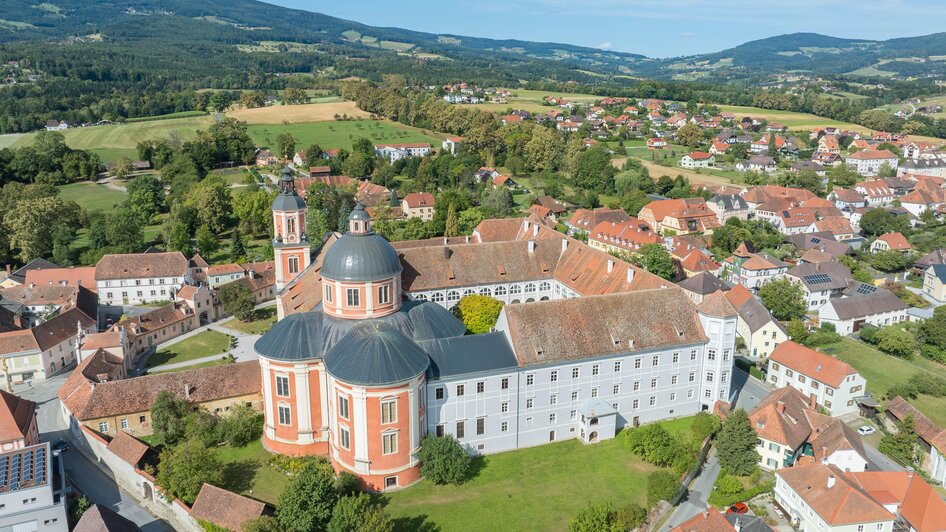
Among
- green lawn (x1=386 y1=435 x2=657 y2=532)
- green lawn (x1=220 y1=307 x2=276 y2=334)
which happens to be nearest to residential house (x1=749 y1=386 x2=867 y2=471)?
green lawn (x1=386 y1=435 x2=657 y2=532)

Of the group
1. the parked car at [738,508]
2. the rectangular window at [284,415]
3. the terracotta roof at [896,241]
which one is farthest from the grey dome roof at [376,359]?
the terracotta roof at [896,241]

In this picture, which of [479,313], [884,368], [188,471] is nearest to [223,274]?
[479,313]

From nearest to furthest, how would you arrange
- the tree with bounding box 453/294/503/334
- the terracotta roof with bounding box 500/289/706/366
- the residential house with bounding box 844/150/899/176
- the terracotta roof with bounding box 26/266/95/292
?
the terracotta roof with bounding box 500/289/706/366 < the tree with bounding box 453/294/503/334 < the terracotta roof with bounding box 26/266/95/292 < the residential house with bounding box 844/150/899/176

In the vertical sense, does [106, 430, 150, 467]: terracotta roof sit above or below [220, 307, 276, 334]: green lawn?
above

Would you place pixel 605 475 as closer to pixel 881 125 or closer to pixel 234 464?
pixel 234 464

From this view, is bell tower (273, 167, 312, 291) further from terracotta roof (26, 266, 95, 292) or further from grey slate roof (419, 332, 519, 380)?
terracotta roof (26, 266, 95, 292)

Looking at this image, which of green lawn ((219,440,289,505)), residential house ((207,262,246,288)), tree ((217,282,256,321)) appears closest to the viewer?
green lawn ((219,440,289,505))

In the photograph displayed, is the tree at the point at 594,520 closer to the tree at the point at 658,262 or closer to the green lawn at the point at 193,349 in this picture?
the green lawn at the point at 193,349
